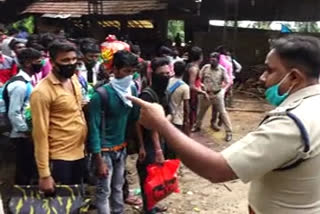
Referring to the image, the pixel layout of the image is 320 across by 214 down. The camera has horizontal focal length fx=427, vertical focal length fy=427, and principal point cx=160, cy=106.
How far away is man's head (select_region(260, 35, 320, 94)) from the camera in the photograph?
1.59 meters

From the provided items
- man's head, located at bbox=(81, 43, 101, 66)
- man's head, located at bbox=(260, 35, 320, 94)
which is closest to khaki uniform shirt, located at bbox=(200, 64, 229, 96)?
man's head, located at bbox=(81, 43, 101, 66)

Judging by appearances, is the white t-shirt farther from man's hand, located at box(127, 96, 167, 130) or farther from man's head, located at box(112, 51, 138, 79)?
man's hand, located at box(127, 96, 167, 130)

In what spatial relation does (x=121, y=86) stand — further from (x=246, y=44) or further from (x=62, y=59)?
(x=246, y=44)

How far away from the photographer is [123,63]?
3451 millimetres

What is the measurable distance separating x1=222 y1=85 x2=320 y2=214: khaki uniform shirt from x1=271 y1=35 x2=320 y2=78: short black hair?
72 millimetres

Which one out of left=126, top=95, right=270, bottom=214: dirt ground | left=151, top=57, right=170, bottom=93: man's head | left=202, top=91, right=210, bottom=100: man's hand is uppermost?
left=151, top=57, right=170, bottom=93: man's head

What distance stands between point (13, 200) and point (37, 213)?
0.67 ft

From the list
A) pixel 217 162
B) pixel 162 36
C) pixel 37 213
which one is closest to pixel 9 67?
pixel 37 213

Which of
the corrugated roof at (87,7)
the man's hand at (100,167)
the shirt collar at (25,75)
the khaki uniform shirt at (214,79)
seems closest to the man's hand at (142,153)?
the man's hand at (100,167)

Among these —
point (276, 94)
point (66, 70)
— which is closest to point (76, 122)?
point (66, 70)

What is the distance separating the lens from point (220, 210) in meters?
4.82

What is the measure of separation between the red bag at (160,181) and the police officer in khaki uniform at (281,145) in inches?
83.6

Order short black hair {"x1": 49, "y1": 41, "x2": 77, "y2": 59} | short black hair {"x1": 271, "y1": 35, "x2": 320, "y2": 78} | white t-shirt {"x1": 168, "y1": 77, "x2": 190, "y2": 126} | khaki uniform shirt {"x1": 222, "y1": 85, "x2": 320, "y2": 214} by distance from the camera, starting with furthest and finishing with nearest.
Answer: white t-shirt {"x1": 168, "y1": 77, "x2": 190, "y2": 126} → short black hair {"x1": 49, "y1": 41, "x2": 77, "y2": 59} → short black hair {"x1": 271, "y1": 35, "x2": 320, "y2": 78} → khaki uniform shirt {"x1": 222, "y1": 85, "x2": 320, "y2": 214}

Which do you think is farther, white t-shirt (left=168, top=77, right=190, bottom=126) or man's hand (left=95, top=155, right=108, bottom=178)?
white t-shirt (left=168, top=77, right=190, bottom=126)
